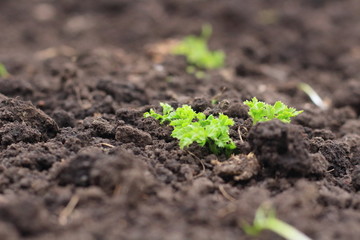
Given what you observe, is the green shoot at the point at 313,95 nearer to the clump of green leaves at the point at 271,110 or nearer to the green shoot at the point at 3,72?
the clump of green leaves at the point at 271,110


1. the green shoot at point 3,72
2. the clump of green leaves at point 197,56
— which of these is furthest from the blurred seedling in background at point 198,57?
the green shoot at point 3,72

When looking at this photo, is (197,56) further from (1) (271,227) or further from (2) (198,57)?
(1) (271,227)

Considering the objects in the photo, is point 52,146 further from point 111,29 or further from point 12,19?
point 12,19

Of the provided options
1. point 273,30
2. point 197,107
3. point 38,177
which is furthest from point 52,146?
point 273,30

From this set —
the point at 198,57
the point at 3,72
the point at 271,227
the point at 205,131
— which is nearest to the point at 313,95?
the point at 198,57

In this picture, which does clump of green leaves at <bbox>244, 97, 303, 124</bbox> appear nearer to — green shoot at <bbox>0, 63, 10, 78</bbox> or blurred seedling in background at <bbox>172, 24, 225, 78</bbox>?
blurred seedling in background at <bbox>172, 24, 225, 78</bbox>

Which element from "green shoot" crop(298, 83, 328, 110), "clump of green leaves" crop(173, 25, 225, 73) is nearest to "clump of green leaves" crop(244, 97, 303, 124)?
"green shoot" crop(298, 83, 328, 110)
